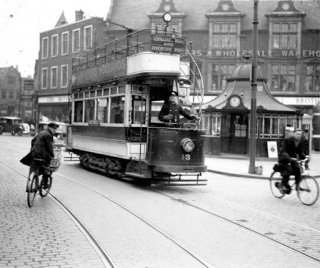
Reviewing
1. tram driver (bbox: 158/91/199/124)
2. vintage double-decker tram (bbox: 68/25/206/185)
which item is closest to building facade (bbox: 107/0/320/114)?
vintage double-decker tram (bbox: 68/25/206/185)

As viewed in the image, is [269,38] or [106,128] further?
[269,38]

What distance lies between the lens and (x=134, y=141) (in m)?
12.5

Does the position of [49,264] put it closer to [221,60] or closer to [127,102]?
[127,102]

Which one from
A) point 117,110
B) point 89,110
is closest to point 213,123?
point 89,110

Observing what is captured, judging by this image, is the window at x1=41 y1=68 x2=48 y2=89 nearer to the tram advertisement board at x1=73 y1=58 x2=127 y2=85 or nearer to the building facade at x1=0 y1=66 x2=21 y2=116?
the tram advertisement board at x1=73 y1=58 x2=127 y2=85

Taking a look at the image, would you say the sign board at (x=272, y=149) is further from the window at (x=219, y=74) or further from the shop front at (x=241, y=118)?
the window at (x=219, y=74)

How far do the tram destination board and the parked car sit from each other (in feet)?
136

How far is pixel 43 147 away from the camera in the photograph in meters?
9.02

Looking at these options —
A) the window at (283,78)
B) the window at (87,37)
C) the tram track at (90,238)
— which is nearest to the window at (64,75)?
the window at (87,37)

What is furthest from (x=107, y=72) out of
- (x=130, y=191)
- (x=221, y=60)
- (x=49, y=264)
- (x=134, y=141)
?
(x=221, y=60)

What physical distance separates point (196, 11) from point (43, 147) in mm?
34357

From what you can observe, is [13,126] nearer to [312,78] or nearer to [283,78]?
[283,78]

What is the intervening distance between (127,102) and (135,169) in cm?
181

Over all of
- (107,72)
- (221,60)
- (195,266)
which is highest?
(221,60)
